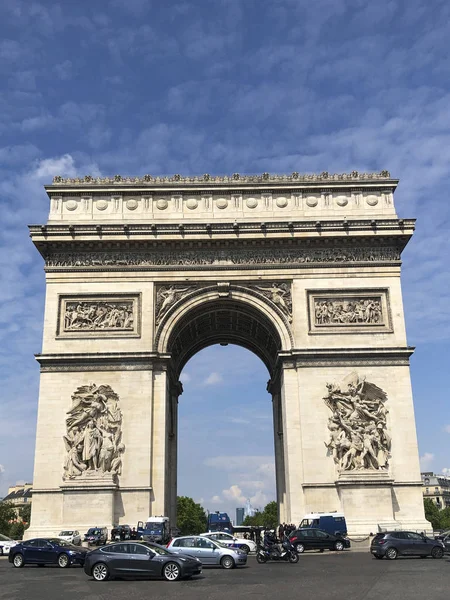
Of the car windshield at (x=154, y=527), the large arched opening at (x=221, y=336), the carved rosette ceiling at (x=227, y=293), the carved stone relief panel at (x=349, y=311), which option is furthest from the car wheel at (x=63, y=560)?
the carved stone relief panel at (x=349, y=311)

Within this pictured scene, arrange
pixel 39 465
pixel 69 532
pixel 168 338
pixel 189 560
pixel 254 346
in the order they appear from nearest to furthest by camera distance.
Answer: pixel 189 560 < pixel 69 532 < pixel 39 465 < pixel 168 338 < pixel 254 346

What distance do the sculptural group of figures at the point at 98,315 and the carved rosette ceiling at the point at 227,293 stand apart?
1.56 meters

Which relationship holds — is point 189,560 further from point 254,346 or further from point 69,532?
point 254,346

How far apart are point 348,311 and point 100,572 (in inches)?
748

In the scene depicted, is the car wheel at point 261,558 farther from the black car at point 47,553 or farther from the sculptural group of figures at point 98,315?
the sculptural group of figures at point 98,315

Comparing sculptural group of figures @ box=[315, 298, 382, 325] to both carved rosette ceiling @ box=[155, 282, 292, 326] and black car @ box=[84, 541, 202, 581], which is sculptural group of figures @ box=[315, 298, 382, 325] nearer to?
carved rosette ceiling @ box=[155, 282, 292, 326]

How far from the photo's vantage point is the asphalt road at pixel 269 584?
14281 millimetres

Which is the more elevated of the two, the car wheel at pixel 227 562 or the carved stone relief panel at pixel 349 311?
the carved stone relief panel at pixel 349 311

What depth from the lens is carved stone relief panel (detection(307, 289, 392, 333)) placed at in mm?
32844

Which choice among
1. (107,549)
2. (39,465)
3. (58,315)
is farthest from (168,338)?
(107,549)

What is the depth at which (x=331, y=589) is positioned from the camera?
15008 millimetres

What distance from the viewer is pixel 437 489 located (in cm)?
13062

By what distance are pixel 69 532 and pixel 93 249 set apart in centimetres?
1373

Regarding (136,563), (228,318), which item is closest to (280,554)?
(136,563)
